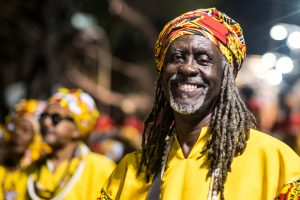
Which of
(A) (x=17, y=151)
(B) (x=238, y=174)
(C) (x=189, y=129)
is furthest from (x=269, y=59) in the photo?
(B) (x=238, y=174)

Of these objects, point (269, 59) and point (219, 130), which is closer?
point (219, 130)

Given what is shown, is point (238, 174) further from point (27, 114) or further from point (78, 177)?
point (27, 114)

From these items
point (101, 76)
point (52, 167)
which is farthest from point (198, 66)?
point (101, 76)

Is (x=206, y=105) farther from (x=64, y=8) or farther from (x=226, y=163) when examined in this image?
(x=64, y=8)

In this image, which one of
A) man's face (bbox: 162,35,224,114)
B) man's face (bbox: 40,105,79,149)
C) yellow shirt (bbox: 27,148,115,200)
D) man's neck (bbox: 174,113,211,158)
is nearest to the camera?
man's face (bbox: 162,35,224,114)

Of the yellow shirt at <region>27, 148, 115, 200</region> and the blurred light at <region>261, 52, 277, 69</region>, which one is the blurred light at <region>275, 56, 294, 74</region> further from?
the yellow shirt at <region>27, 148, 115, 200</region>

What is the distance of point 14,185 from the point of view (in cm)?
724

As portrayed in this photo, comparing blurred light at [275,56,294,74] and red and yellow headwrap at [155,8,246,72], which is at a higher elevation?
blurred light at [275,56,294,74]

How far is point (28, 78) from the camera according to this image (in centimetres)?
1463

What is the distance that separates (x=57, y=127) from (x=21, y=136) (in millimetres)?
1002

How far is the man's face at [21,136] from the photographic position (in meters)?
7.91

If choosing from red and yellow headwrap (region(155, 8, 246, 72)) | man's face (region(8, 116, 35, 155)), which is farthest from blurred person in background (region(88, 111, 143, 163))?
red and yellow headwrap (region(155, 8, 246, 72))

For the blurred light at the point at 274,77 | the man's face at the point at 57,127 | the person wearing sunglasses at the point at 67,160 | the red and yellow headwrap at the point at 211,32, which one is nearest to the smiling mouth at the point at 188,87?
the red and yellow headwrap at the point at 211,32

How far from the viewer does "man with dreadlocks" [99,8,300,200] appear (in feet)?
13.9
